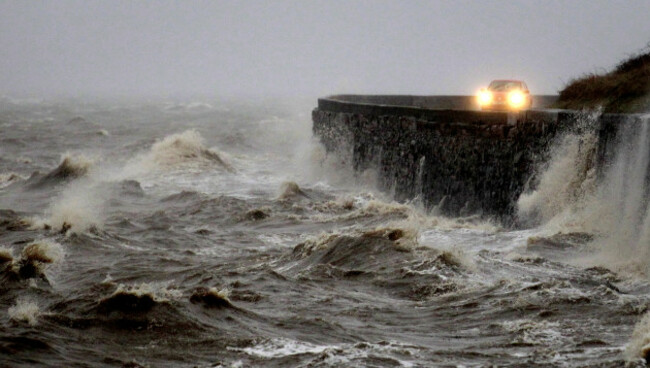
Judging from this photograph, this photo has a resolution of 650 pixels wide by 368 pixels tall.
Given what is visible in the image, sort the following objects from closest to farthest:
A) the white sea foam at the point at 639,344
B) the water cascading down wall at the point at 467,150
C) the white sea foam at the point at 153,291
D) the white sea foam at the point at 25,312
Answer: the white sea foam at the point at 639,344 < the white sea foam at the point at 25,312 < the white sea foam at the point at 153,291 < the water cascading down wall at the point at 467,150

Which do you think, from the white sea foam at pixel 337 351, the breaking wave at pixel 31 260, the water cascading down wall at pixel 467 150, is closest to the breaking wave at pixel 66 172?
the water cascading down wall at pixel 467 150

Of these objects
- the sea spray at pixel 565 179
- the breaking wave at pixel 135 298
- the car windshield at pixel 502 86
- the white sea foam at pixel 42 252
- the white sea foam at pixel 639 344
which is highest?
the car windshield at pixel 502 86

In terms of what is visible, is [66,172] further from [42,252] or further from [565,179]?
[565,179]

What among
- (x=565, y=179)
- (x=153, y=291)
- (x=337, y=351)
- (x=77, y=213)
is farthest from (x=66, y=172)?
(x=337, y=351)

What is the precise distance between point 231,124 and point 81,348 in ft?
160

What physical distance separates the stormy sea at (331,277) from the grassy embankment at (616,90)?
1229 millimetres

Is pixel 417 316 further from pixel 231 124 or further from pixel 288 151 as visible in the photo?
pixel 231 124

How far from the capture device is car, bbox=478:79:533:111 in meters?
21.9

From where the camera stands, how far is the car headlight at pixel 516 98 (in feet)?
72.0

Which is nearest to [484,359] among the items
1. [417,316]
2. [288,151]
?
[417,316]

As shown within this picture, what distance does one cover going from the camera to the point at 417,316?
9844 millimetres

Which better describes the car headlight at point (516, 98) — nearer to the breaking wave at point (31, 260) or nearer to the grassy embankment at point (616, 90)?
the grassy embankment at point (616, 90)

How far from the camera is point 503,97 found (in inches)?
870

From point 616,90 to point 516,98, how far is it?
4888mm
